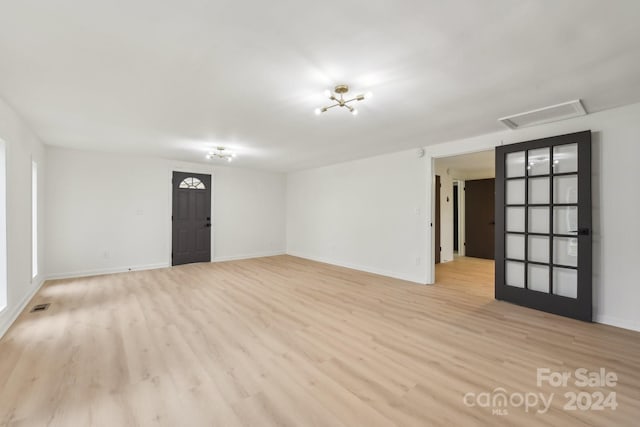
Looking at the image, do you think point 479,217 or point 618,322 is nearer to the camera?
point 618,322

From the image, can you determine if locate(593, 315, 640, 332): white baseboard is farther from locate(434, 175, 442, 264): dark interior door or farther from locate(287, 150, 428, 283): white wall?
locate(434, 175, 442, 264): dark interior door

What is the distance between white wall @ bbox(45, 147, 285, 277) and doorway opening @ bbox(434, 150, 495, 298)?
5253mm

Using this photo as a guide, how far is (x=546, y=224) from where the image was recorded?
3504 millimetres

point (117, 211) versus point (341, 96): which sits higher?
point (341, 96)

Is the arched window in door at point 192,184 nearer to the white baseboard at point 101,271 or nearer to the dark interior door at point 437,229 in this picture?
the white baseboard at point 101,271

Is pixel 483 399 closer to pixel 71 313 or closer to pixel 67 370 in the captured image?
pixel 67 370

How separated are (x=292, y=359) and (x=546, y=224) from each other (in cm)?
359

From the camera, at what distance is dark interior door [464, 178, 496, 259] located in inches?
291

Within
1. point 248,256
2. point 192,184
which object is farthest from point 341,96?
point 248,256

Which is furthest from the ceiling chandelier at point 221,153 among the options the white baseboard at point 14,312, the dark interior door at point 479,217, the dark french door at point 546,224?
the dark interior door at point 479,217

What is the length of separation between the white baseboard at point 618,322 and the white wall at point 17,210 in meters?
6.45

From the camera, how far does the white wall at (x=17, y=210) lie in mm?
2941

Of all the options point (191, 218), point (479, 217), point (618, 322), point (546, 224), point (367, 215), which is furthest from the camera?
point (479, 217)

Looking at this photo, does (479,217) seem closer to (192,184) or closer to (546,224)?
(546,224)
